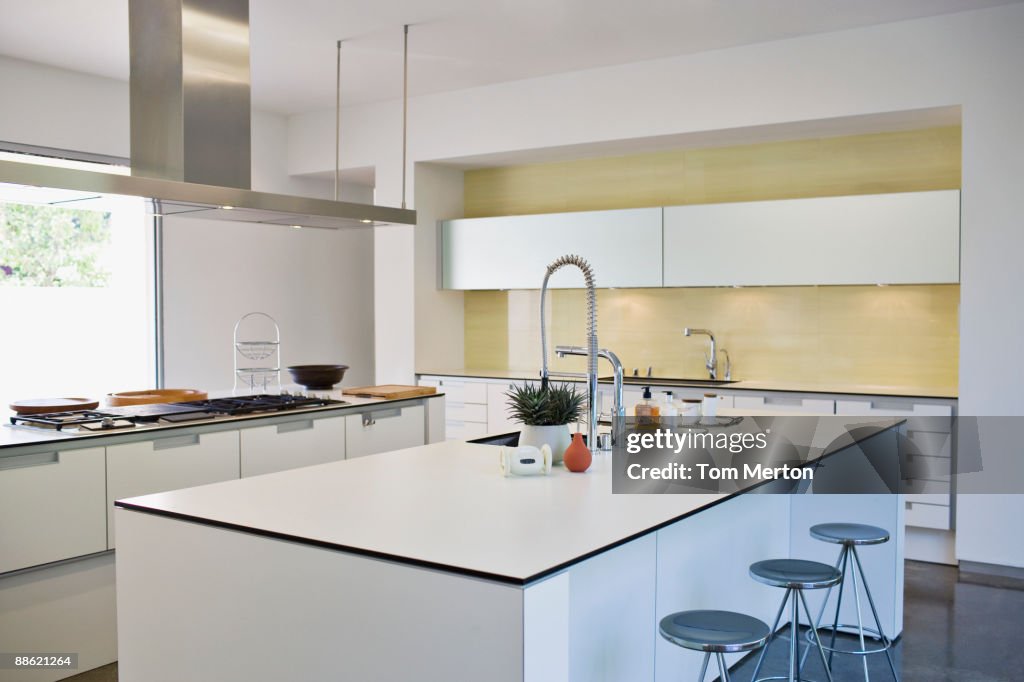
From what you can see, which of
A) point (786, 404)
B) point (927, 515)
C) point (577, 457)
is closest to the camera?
point (577, 457)

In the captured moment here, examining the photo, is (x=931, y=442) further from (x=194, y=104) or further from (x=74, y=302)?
(x=74, y=302)

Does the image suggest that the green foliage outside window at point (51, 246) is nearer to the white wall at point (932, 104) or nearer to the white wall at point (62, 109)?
the white wall at point (62, 109)

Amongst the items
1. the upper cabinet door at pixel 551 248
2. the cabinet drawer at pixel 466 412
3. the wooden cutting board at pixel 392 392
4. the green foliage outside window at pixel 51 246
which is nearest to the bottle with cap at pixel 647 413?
the wooden cutting board at pixel 392 392

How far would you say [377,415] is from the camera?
Result: 16.8 ft

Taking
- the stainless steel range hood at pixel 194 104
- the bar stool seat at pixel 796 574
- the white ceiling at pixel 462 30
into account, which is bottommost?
the bar stool seat at pixel 796 574

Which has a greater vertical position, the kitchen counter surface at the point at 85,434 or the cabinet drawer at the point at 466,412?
the kitchen counter surface at the point at 85,434

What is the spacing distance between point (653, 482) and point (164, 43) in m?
2.90

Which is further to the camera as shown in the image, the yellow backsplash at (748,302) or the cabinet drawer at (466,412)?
the cabinet drawer at (466,412)

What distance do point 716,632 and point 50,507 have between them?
8.59ft

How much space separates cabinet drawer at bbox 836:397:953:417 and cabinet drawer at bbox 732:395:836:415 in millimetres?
82

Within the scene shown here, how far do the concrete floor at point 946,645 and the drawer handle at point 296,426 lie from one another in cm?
131

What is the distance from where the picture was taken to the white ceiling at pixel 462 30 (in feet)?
15.9

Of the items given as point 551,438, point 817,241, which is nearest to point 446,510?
point 551,438

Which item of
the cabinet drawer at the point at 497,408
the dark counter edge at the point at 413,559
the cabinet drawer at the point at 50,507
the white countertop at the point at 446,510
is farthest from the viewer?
the cabinet drawer at the point at 497,408
